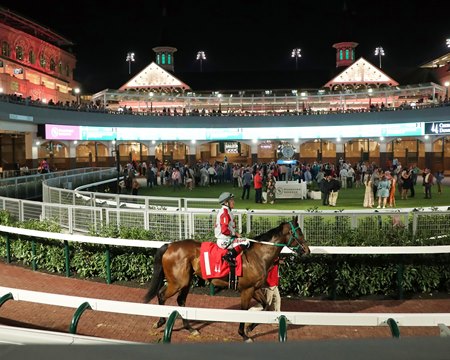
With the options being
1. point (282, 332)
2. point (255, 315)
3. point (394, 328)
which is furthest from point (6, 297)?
point (394, 328)

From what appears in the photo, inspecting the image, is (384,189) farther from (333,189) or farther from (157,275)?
(157,275)

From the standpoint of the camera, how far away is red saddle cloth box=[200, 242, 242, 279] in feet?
22.2

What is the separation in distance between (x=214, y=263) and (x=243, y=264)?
0.41m

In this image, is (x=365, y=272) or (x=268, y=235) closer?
(x=268, y=235)

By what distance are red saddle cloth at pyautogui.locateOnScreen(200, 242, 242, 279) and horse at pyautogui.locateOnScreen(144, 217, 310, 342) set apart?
0.32 feet

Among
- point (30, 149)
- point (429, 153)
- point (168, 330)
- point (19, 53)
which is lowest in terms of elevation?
point (168, 330)

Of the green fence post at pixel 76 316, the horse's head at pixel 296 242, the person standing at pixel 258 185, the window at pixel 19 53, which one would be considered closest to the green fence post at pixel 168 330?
the green fence post at pixel 76 316

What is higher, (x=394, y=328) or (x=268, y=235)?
(x=268, y=235)

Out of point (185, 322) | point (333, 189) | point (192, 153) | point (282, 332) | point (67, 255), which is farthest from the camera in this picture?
point (192, 153)

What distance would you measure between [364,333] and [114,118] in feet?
131

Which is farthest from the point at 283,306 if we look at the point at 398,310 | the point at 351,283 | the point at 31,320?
the point at 31,320

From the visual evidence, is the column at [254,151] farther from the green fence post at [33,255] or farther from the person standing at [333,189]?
the green fence post at [33,255]

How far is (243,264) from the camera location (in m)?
6.81

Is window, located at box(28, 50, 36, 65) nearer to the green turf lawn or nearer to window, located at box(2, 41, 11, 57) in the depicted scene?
window, located at box(2, 41, 11, 57)
